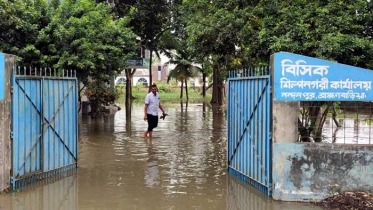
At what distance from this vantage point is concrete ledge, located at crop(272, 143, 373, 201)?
22.8 feet

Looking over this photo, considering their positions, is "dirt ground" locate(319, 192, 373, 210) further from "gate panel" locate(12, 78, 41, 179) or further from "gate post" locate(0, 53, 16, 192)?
"gate post" locate(0, 53, 16, 192)

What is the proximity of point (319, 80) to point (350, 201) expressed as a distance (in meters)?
1.82

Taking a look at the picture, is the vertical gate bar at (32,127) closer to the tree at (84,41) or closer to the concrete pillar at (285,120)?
the concrete pillar at (285,120)

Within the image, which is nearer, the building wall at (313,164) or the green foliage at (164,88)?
the building wall at (313,164)

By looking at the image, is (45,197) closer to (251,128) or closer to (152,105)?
(251,128)

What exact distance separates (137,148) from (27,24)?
441 centimetres

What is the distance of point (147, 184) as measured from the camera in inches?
320

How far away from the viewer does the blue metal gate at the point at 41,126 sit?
7543mm

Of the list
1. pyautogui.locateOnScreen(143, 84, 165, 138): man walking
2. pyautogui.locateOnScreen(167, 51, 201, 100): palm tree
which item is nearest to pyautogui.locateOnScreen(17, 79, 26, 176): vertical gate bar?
pyautogui.locateOnScreen(143, 84, 165, 138): man walking

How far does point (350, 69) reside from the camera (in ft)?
22.6

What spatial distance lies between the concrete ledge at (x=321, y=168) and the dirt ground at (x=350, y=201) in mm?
166

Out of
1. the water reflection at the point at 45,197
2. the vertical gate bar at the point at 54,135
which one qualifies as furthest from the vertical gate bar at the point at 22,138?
the vertical gate bar at the point at 54,135

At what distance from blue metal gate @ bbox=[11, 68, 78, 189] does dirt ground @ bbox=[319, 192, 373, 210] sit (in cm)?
483

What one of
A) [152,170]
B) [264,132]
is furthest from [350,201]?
[152,170]
